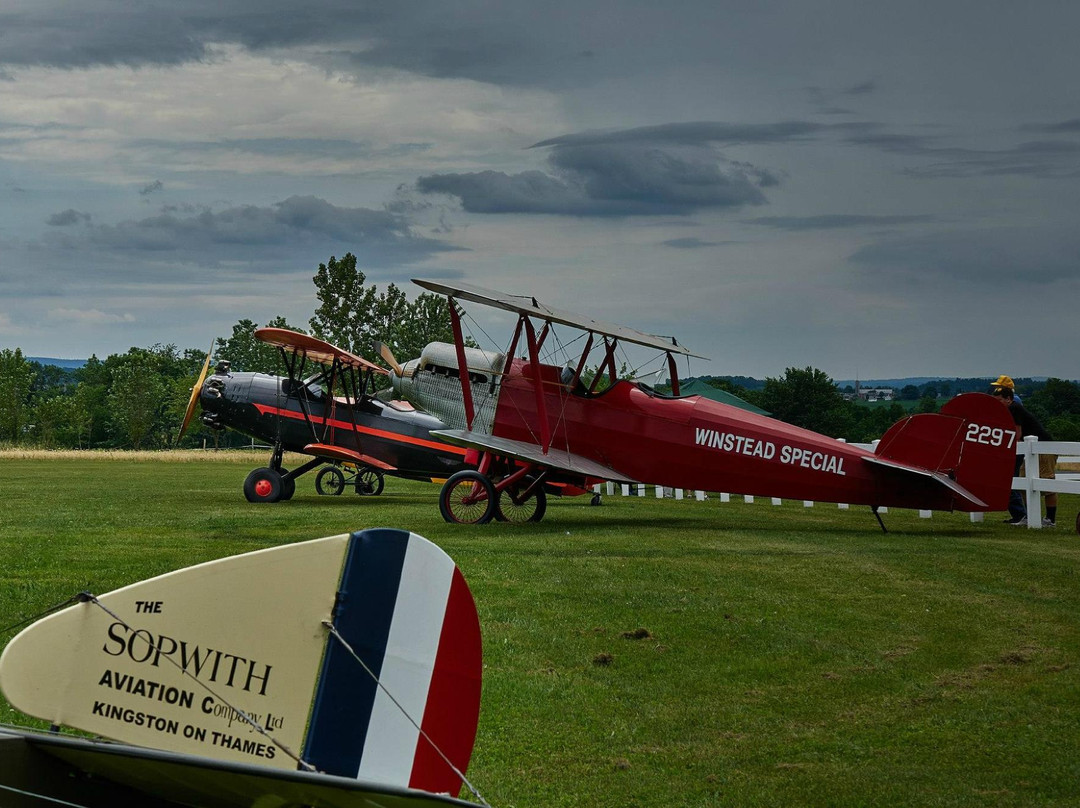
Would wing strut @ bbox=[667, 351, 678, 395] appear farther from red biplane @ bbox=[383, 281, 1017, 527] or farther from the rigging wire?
the rigging wire

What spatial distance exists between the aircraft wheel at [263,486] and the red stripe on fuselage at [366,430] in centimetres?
223

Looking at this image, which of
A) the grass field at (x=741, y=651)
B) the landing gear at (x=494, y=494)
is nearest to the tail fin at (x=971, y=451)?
the grass field at (x=741, y=651)

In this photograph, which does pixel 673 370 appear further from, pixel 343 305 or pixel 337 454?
pixel 343 305

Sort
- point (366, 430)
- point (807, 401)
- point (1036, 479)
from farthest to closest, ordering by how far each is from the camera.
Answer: point (807, 401) → point (366, 430) → point (1036, 479)

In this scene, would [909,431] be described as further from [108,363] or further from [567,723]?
[108,363]

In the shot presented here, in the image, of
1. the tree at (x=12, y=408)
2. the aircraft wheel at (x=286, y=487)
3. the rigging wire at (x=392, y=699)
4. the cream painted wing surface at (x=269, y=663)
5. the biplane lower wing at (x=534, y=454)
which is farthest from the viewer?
the tree at (x=12, y=408)

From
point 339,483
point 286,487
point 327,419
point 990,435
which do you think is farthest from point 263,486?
point 990,435

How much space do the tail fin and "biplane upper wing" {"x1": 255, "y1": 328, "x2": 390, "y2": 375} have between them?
8685mm

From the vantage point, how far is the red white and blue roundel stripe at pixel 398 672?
10.7 ft

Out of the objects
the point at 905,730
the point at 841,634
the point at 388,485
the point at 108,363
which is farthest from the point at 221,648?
the point at 108,363

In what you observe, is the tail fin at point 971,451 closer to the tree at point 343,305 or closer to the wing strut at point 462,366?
the wing strut at point 462,366

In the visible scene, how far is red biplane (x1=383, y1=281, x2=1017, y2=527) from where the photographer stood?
14734mm

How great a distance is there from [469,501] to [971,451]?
648 cm

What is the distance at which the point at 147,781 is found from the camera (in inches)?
121
